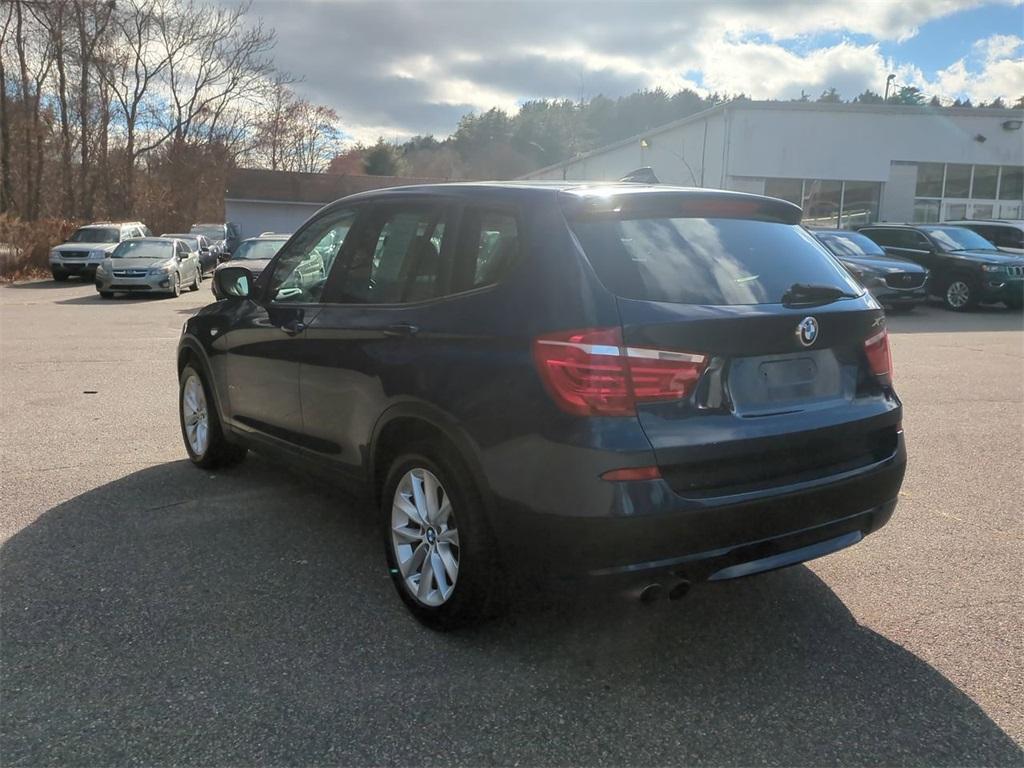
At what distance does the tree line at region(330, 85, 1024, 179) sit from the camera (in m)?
71.8

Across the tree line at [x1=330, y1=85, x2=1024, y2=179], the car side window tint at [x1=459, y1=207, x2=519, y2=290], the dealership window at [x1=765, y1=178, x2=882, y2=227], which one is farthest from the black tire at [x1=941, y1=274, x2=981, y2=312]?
the tree line at [x1=330, y1=85, x2=1024, y2=179]

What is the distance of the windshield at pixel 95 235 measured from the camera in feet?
87.1

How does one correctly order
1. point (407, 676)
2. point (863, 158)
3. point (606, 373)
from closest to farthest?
point (606, 373), point (407, 676), point (863, 158)

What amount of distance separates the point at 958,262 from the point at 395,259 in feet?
57.3

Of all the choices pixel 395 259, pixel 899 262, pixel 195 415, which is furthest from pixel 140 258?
pixel 395 259

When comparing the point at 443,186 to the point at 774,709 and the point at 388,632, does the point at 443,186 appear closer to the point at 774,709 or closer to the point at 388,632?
the point at 388,632

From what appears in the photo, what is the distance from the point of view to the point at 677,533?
277 cm

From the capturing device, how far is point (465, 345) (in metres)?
3.10

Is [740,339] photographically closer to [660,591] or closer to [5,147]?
[660,591]

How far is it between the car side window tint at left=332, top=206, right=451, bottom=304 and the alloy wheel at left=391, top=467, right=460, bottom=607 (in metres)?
0.76

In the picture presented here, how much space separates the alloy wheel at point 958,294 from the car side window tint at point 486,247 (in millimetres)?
17358

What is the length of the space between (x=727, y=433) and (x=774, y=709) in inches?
36.5

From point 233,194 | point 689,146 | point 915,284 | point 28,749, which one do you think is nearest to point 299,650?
point 28,749

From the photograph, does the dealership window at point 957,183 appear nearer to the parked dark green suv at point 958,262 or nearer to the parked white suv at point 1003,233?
the parked white suv at point 1003,233
